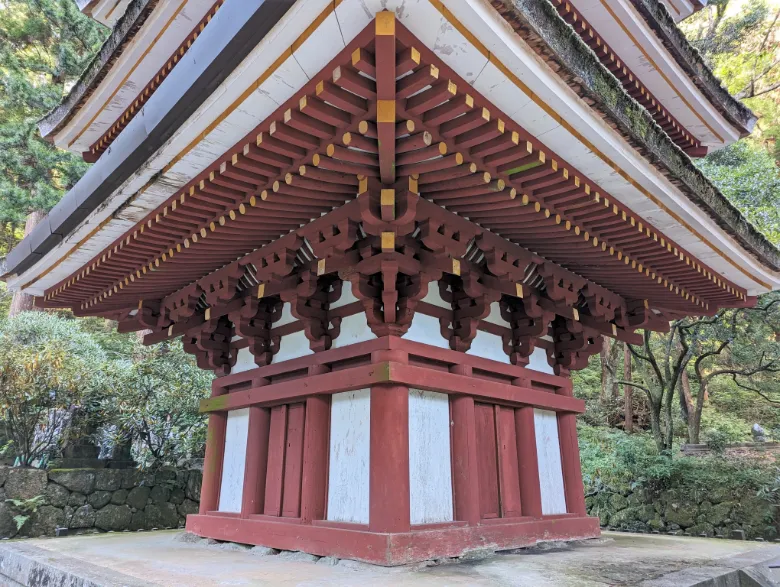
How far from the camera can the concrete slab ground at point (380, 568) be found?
11.6 ft

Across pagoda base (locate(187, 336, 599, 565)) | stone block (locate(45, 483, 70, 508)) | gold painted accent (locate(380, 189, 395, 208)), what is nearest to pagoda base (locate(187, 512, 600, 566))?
pagoda base (locate(187, 336, 599, 565))

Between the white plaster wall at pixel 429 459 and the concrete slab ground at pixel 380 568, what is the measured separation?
419 mm

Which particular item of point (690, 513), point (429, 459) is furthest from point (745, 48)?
point (429, 459)

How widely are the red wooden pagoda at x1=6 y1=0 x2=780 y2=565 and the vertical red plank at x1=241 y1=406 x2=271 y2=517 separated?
0.9 inches

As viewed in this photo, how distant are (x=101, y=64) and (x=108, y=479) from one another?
5945 millimetres

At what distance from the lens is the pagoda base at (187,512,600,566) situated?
3957 millimetres

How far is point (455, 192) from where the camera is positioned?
379 centimetres

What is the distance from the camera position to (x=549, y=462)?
19.5 feet

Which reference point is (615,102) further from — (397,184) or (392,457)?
(392,457)

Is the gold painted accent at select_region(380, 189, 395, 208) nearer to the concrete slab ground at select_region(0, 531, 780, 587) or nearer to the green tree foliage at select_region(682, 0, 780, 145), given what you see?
the concrete slab ground at select_region(0, 531, 780, 587)

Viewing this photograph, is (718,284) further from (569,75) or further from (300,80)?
(300,80)

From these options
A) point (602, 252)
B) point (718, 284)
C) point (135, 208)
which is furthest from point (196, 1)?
point (718, 284)

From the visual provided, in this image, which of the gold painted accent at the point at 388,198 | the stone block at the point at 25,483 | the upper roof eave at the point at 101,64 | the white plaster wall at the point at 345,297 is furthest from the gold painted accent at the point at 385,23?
the stone block at the point at 25,483

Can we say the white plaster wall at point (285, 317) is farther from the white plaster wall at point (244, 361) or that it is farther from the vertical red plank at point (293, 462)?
the vertical red plank at point (293, 462)
